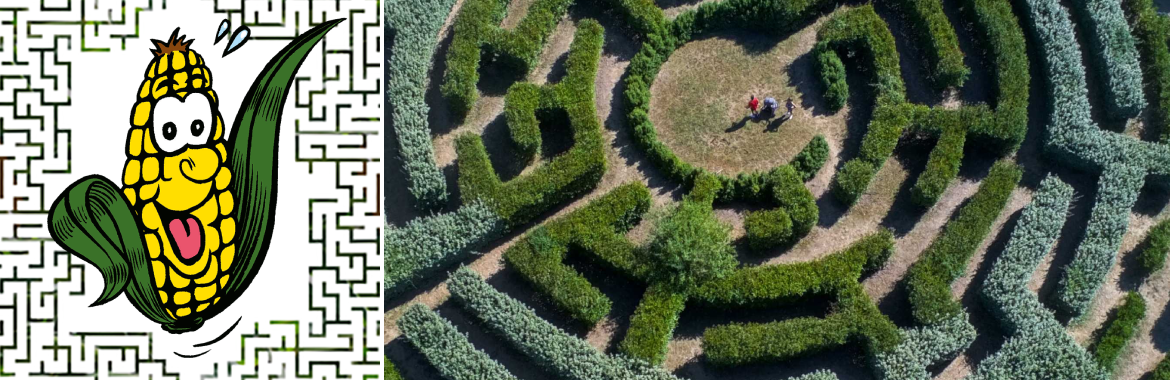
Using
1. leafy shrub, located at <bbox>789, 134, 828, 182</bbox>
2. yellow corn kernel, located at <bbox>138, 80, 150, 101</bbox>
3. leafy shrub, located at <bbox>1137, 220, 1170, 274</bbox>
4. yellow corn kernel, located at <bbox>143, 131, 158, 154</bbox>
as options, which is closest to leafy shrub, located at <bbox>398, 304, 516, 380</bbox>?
yellow corn kernel, located at <bbox>143, 131, 158, 154</bbox>

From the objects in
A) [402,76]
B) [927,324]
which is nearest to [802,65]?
[927,324]

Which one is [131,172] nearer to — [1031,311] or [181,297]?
[181,297]

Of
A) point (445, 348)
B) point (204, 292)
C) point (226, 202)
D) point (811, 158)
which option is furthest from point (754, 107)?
point (204, 292)

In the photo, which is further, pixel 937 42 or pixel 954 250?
pixel 937 42

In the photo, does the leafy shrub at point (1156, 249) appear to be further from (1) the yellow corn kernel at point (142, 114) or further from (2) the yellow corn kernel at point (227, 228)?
(1) the yellow corn kernel at point (142, 114)

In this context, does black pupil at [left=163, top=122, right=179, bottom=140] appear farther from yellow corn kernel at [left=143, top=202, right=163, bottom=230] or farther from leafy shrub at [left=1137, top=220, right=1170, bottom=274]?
leafy shrub at [left=1137, top=220, right=1170, bottom=274]

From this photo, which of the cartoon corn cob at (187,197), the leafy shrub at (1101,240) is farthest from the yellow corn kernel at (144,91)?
the leafy shrub at (1101,240)
